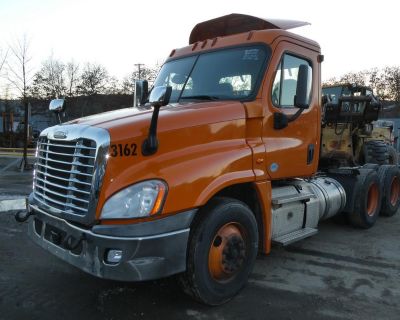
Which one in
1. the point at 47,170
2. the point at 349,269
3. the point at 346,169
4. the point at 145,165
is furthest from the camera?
the point at 346,169

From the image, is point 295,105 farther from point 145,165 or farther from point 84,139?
point 84,139

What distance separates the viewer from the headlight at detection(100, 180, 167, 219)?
338 cm

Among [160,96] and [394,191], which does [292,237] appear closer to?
[160,96]

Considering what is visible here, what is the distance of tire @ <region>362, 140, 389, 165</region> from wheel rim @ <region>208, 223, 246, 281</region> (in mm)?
5733

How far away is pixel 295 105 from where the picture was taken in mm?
4719

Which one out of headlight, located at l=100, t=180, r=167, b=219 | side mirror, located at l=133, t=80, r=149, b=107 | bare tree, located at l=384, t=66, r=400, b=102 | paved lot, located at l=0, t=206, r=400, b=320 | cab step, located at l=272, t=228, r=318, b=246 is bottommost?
paved lot, located at l=0, t=206, r=400, b=320

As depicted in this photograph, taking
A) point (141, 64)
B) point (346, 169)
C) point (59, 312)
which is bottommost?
point (59, 312)

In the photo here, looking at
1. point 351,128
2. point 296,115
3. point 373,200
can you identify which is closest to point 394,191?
point 373,200

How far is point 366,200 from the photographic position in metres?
7.00

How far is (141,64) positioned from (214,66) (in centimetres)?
A: 5749

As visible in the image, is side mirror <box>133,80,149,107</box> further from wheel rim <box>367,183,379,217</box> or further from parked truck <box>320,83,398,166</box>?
wheel rim <box>367,183,379,217</box>

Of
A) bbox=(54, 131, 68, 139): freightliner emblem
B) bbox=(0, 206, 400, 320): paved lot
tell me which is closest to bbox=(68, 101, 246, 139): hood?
bbox=(54, 131, 68, 139): freightliner emblem

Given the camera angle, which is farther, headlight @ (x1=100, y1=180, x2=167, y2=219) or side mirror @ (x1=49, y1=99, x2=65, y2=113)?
side mirror @ (x1=49, y1=99, x2=65, y2=113)

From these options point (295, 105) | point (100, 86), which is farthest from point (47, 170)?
point (100, 86)
